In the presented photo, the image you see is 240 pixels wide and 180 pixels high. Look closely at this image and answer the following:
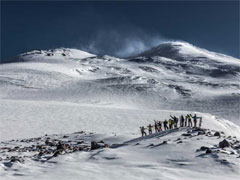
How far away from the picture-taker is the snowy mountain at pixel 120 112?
9930 mm

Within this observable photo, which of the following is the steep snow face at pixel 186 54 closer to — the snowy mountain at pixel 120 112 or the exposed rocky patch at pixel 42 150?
the snowy mountain at pixel 120 112

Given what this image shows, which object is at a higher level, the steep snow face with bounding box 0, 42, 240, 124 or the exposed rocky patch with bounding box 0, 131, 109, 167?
the steep snow face with bounding box 0, 42, 240, 124

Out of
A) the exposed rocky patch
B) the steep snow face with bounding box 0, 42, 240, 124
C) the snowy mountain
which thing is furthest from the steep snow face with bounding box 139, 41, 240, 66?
the exposed rocky patch

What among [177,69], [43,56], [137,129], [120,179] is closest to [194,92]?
[177,69]

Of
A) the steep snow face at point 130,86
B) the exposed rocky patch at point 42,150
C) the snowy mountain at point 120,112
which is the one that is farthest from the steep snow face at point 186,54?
the exposed rocky patch at point 42,150

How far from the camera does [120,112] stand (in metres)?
40.7

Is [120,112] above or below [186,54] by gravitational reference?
below

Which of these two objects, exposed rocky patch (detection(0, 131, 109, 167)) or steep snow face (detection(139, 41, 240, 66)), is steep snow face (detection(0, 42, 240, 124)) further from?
exposed rocky patch (detection(0, 131, 109, 167))

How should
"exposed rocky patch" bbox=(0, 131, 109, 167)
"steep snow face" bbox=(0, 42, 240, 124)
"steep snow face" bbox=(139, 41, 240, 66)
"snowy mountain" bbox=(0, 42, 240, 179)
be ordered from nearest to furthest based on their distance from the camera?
"snowy mountain" bbox=(0, 42, 240, 179), "exposed rocky patch" bbox=(0, 131, 109, 167), "steep snow face" bbox=(0, 42, 240, 124), "steep snow face" bbox=(139, 41, 240, 66)

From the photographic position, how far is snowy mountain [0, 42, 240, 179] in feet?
32.6

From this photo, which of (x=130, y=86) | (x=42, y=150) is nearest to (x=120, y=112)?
(x=42, y=150)

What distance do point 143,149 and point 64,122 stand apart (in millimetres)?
22100

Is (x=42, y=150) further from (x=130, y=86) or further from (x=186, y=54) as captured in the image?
(x=186, y=54)

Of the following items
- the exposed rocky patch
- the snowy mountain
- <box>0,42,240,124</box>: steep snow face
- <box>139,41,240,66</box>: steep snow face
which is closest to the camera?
the snowy mountain
